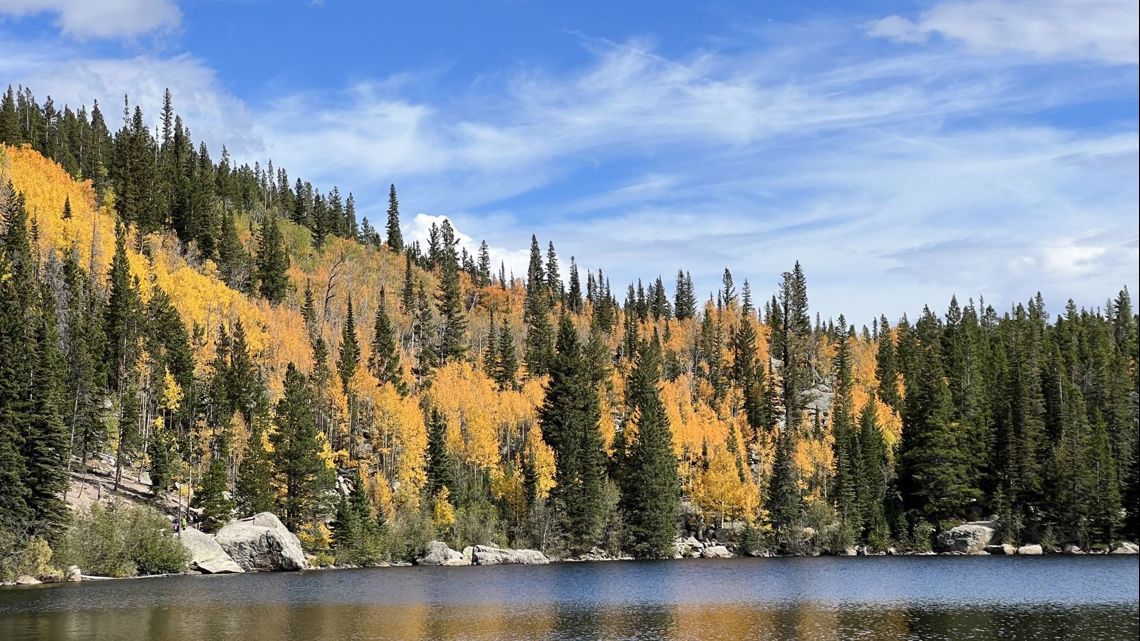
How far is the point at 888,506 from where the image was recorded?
120938mm

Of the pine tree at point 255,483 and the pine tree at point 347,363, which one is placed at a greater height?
the pine tree at point 347,363

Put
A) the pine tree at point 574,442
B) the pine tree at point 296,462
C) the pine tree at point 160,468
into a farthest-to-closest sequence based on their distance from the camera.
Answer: the pine tree at point 574,442 < the pine tree at point 296,462 < the pine tree at point 160,468

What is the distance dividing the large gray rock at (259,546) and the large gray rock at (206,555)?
0.85 metres

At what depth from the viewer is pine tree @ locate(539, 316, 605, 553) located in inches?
4053

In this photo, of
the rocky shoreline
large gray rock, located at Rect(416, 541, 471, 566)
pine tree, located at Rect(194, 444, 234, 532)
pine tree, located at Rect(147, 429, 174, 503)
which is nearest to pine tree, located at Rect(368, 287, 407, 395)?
large gray rock, located at Rect(416, 541, 471, 566)

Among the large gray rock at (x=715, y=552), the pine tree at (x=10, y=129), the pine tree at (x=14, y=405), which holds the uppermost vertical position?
the pine tree at (x=10, y=129)

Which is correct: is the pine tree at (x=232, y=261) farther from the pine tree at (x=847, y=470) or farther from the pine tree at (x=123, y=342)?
the pine tree at (x=847, y=470)

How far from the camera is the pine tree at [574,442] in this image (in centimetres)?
10294

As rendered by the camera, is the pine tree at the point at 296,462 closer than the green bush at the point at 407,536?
Yes

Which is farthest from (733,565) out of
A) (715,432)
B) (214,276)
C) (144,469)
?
(214,276)

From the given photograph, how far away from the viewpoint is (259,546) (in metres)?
85.7

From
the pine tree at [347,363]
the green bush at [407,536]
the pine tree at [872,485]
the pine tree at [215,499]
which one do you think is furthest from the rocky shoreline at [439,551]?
the pine tree at [347,363]

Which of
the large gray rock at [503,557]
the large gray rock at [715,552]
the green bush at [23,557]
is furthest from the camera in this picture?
the large gray rock at [715,552]

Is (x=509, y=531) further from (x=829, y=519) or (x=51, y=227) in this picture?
(x=51, y=227)
